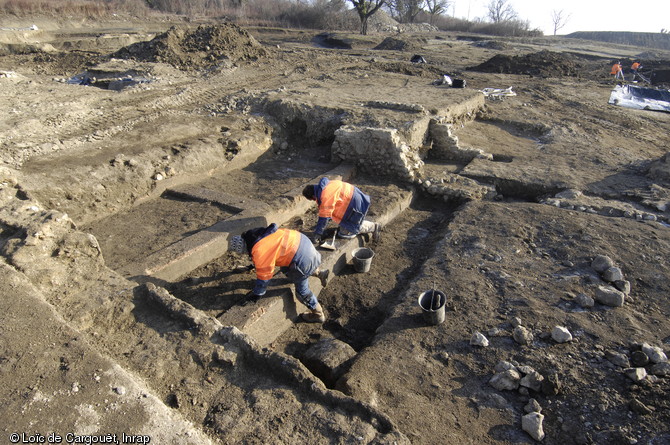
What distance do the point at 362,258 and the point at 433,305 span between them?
117cm

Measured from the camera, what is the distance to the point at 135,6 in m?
28.2

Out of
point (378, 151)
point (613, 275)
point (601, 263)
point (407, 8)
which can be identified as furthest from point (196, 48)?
point (407, 8)

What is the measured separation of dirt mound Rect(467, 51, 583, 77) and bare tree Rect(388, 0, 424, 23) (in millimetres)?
30562

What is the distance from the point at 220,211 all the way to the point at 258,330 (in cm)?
215

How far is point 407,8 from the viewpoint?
46156mm

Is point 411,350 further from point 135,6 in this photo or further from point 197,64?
point 135,6

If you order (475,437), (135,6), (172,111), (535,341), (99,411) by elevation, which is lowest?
(475,437)

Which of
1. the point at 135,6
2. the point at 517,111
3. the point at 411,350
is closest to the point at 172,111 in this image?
the point at 411,350

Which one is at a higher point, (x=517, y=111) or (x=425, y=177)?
(x=517, y=111)

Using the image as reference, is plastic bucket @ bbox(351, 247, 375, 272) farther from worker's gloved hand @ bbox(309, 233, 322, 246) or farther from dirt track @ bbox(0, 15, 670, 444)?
worker's gloved hand @ bbox(309, 233, 322, 246)

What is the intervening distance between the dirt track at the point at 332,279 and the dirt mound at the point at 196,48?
113 inches

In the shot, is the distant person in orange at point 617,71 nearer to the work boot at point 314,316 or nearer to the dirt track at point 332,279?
the dirt track at point 332,279

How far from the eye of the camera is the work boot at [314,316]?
4098 mm

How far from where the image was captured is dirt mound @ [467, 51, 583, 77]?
17.8 m
